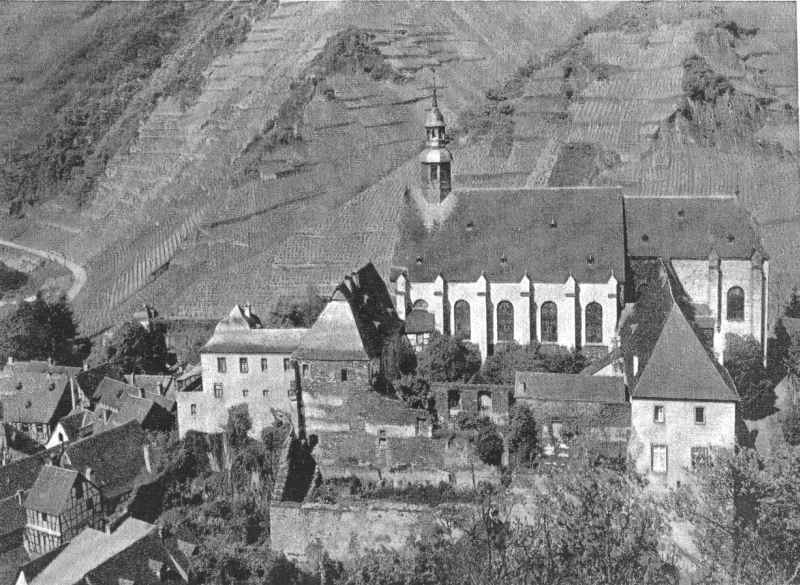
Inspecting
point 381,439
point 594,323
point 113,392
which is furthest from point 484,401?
point 113,392

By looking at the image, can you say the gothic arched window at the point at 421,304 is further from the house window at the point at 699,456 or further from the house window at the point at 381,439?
the house window at the point at 699,456

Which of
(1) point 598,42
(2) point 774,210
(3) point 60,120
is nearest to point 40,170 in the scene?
(3) point 60,120

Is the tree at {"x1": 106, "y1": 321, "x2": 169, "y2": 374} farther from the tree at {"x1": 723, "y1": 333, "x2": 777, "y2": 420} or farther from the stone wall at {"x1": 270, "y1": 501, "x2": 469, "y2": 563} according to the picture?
the tree at {"x1": 723, "y1": 333, "x2": 777, "y2": 420}

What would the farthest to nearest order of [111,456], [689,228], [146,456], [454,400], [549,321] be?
[689,228]
[549,321]
[146,456]
[111,456]
[454,400]

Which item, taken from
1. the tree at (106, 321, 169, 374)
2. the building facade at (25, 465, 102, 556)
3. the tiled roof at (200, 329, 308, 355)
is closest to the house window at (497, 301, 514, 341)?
the tiled roof at (200, 329, 308, 355)

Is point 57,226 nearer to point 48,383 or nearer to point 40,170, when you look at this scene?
point 40,170

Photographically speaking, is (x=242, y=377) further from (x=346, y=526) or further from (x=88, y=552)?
(x=346, y=526)

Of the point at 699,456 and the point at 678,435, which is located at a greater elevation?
the point at 678,435
